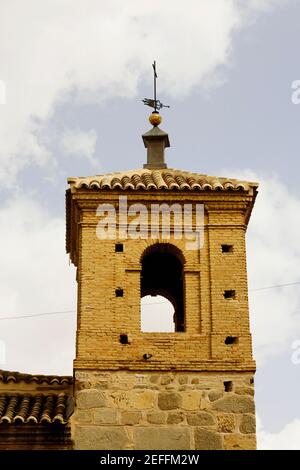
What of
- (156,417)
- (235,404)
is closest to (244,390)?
(235,404)

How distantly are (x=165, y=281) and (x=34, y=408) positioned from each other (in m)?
4.16

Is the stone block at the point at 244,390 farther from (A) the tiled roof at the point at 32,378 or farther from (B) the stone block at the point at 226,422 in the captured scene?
(A) the tiled roof at the point at 32,378

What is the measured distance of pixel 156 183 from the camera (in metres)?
18.4

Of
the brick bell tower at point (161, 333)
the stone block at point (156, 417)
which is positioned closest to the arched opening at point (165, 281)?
the brick bell tower at point (161, 333)

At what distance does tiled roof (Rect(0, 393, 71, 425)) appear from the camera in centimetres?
1647

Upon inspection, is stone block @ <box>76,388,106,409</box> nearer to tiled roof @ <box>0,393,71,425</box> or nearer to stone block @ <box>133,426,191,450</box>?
tiled roof @ <box>0,393,71,425</box>

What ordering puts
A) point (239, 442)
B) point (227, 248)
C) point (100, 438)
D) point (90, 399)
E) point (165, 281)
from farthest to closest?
1. point (165, 281)
2. point (227, 248)
3. point (90, 399)
4. point (239, 442)
5. point (100, 438)

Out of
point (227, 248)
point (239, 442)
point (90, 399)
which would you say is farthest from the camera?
point (227, 248)

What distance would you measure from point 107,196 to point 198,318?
99.9 inches

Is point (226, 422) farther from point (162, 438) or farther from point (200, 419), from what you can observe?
point (162, 438)

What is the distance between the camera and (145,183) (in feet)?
60.0

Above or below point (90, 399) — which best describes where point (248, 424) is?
below
